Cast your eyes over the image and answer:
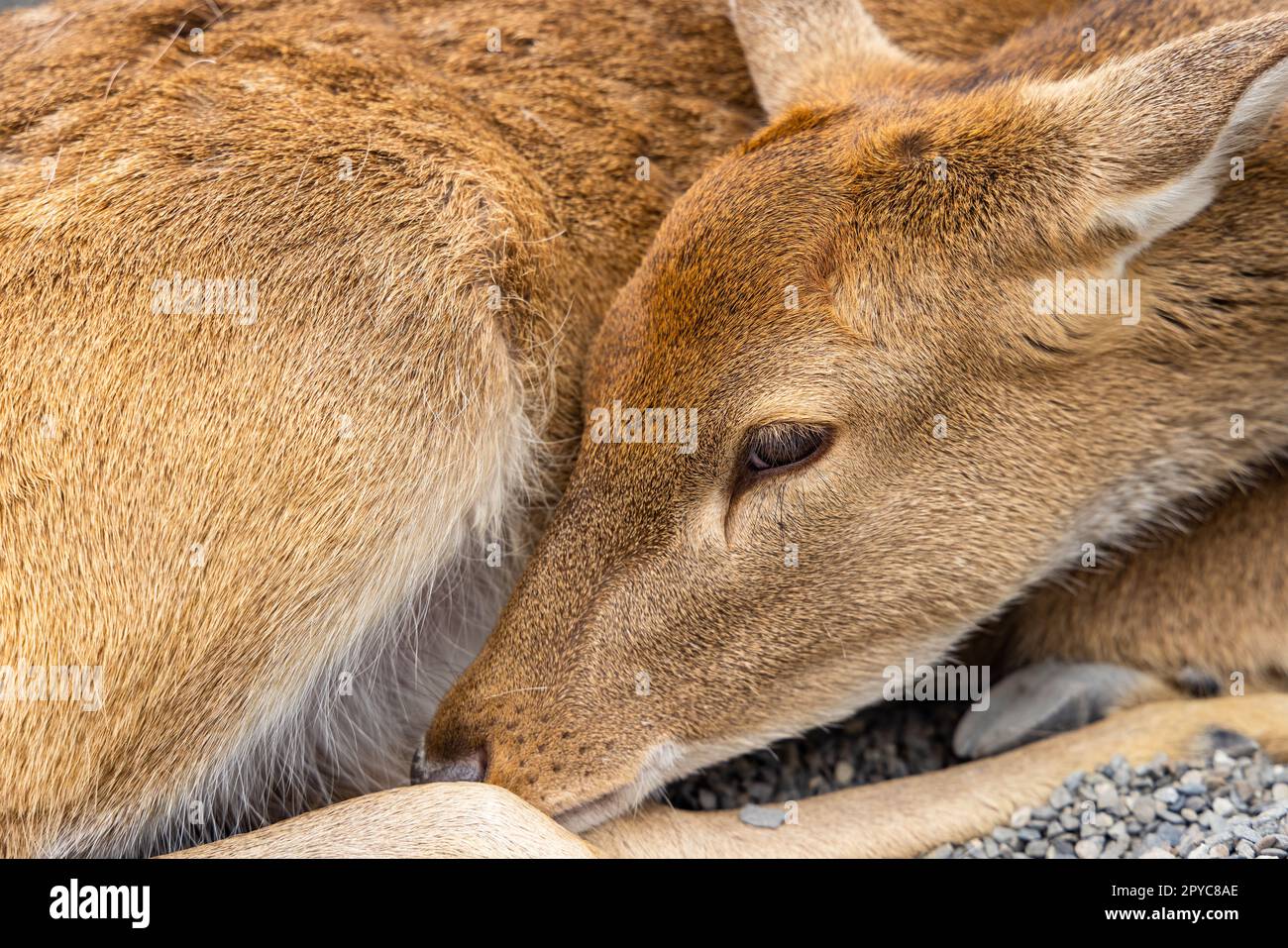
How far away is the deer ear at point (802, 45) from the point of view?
4.43 meters

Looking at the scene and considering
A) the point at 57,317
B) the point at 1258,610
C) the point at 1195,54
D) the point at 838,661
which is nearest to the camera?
the point at 1195,54

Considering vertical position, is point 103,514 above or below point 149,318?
below

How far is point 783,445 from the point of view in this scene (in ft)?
11.7

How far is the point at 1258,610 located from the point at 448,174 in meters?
2.79

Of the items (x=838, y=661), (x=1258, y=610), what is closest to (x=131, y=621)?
(x=838, y=661)

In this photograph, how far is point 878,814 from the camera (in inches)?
158

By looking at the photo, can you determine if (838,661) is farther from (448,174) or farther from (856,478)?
(448,174)

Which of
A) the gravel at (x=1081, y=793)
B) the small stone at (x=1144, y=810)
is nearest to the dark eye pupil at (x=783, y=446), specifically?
the gravel at (x=1081, y=793)

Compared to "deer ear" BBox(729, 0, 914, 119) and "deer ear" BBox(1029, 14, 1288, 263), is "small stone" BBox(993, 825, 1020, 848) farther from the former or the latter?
"deer ear" BBox(729, 0, 914, 119)

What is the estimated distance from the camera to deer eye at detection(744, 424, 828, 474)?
11.7 ft

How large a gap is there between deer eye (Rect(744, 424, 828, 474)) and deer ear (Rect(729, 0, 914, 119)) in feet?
4.47

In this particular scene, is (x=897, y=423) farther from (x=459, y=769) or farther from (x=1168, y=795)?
(x=459, y=769)

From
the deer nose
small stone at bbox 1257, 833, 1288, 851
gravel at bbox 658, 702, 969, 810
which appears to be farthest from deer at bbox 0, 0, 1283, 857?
small stone at bbox 1257, 833, 1288, 851

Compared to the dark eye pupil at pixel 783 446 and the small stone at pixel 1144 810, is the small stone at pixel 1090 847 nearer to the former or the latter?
the small stone at pixel 1144 810
